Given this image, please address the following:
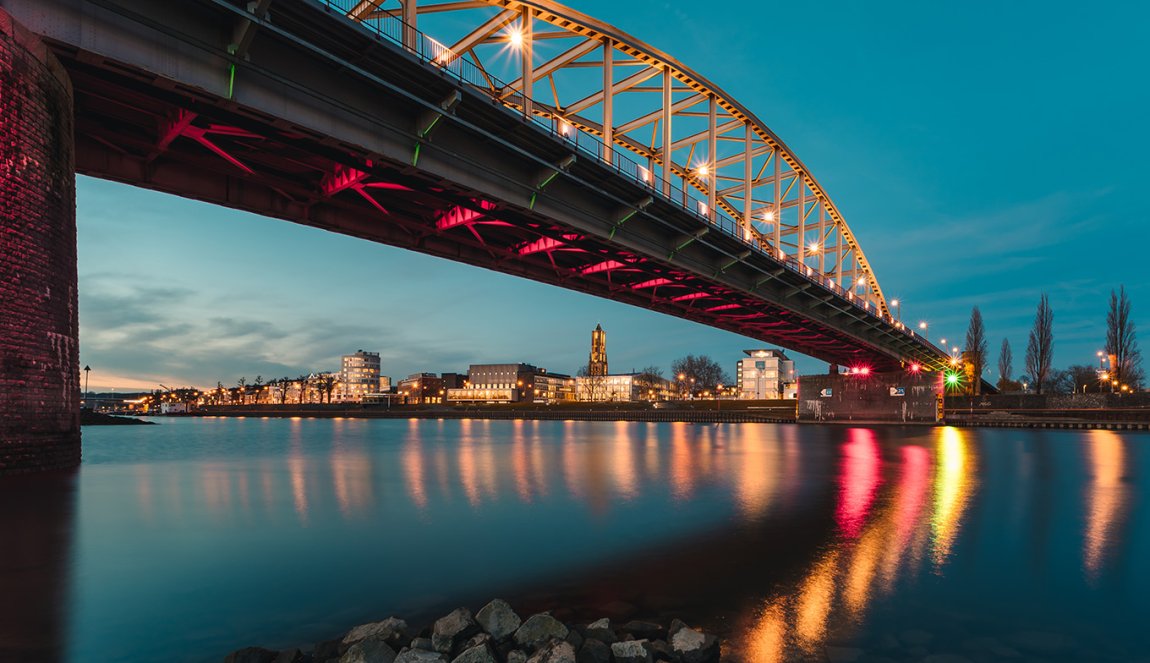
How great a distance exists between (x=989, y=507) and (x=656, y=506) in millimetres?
8315

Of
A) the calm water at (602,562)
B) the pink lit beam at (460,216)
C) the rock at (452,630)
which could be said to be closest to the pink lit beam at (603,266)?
the pink lit beam at (460,216)

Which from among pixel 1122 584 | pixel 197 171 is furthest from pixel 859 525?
pixel 197 171

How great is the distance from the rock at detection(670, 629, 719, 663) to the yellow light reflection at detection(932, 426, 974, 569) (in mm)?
5590

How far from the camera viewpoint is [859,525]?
40.1ft

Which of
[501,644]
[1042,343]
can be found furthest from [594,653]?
[1042,343]

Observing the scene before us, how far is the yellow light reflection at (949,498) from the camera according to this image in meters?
10.8

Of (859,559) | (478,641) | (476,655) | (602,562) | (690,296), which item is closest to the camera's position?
(476,655)

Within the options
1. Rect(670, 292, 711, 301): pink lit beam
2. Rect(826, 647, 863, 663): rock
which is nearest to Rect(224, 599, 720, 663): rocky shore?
Rect(826, 647, 863, 663): rock

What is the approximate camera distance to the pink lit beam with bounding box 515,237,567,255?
2847cm

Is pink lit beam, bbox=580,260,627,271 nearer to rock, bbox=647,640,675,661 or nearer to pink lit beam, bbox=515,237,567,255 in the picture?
pink lit beam, bbox=515,237,567,255

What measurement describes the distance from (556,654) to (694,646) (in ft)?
4.49

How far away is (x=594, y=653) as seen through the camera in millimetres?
5102

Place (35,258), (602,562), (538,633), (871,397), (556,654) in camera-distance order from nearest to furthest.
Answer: (556,654) < (538,633) < (602,562) < (35,258) < (871,397)

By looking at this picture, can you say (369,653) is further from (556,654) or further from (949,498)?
(949,498)
